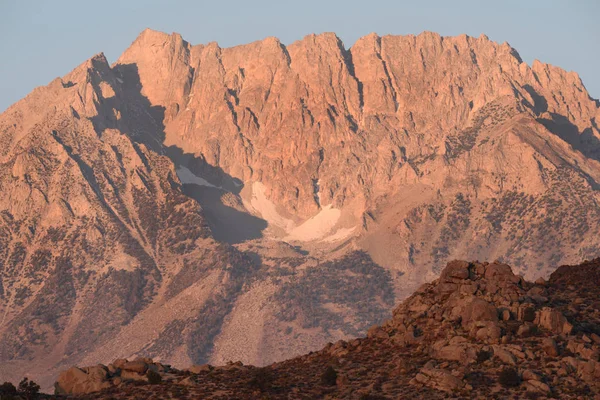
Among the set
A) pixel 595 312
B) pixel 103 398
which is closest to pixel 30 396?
pixel 103 398

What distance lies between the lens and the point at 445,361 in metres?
91.1

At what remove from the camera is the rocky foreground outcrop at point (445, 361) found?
85875 mm

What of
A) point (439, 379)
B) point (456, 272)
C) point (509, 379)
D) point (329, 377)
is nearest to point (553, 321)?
point (509, 379)

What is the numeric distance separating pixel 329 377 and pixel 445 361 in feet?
30.2

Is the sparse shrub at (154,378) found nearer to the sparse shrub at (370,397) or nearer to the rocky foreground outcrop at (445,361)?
the rocky foreground outcrop at (445,361)

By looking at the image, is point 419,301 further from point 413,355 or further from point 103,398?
point 103,398

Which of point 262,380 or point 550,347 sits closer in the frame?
point 550,347

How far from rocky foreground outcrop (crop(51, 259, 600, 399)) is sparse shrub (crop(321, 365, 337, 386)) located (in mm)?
99

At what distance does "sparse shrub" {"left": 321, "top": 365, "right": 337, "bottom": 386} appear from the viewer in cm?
9156

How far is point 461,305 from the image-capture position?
322 ft

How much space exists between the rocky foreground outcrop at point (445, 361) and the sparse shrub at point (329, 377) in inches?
3.9

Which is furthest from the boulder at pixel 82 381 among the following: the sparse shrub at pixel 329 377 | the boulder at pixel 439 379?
the boulder at pixel 439 379

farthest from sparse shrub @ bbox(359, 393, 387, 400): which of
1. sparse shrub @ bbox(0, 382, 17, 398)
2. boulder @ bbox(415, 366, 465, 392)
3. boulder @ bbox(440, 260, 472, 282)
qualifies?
sparse shrub @ bbox(0, 382, 17, 398)

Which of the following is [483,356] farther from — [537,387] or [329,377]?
[329,377]
